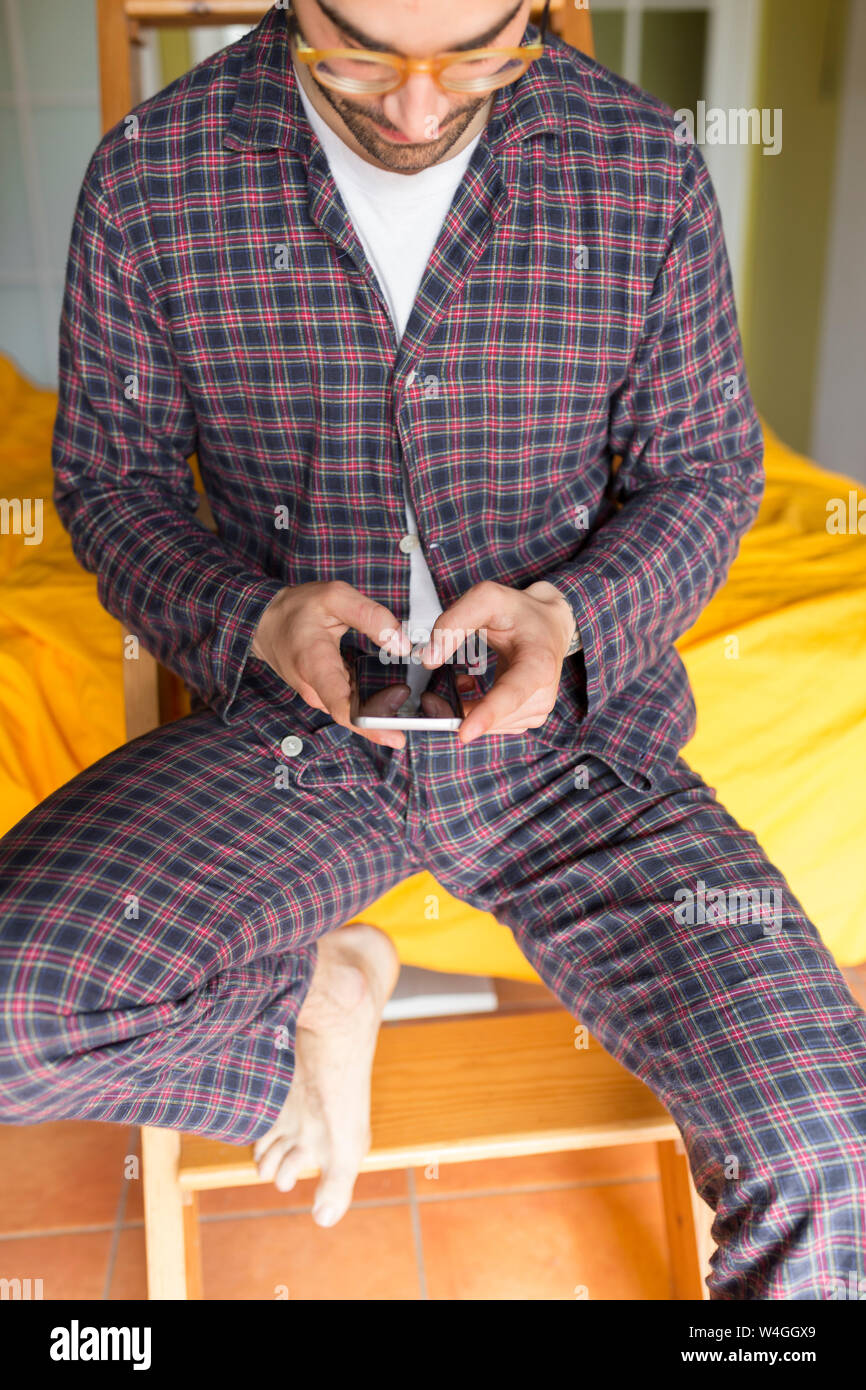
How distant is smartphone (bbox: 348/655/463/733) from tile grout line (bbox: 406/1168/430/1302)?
0.58 m

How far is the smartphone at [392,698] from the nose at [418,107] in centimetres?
40

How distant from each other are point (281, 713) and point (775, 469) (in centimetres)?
110

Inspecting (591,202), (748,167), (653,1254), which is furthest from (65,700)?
(748,167)

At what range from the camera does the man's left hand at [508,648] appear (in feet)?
2.69

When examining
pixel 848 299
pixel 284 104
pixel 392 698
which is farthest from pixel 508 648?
pixel 848 299

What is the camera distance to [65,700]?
4.10ft

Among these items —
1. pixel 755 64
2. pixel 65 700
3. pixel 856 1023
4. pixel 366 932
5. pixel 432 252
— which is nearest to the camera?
pixel 856 1023

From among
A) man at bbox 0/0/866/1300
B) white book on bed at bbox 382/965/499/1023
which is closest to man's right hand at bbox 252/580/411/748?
man at bbox 0/0/866/1300

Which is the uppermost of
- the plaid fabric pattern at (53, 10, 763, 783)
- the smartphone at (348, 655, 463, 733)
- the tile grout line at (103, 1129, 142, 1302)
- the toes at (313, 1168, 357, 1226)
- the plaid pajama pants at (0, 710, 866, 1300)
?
the plaid fabric pattern at (53, 10, 763, 783)

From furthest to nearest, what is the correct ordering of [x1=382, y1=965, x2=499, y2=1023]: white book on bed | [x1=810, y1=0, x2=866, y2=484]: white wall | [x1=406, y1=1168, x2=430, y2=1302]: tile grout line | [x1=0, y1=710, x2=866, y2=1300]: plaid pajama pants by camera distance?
[x1=810, y1=0, x2=866, y2=484]: white wall, [x1=382, y1=965, x2=499, y2=1023]: white book on bed, [x1=406, y1=1168, x2=430, y2=1302]: tile grout line, [x1=0, y1=710, x2=866, y2=1300]: plaid pajama pants

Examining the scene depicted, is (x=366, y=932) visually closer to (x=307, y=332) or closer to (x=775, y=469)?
(x=307, y=332)

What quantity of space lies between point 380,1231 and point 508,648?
68 centimetres

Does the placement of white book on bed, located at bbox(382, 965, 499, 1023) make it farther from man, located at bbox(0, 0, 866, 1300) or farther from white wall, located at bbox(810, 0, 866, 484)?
white wall, located at bbox(810, 0, 866, 484)

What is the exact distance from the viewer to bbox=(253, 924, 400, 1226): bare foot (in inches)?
37.2
